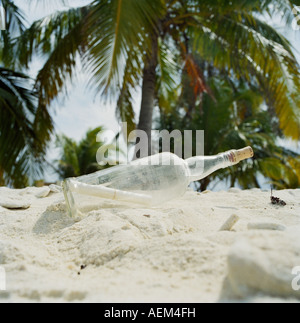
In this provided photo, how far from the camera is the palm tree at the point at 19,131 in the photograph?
4.91 m

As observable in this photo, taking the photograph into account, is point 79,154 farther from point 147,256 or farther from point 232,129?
point 147,256

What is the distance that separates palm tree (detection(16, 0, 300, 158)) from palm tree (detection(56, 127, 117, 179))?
4.63 m

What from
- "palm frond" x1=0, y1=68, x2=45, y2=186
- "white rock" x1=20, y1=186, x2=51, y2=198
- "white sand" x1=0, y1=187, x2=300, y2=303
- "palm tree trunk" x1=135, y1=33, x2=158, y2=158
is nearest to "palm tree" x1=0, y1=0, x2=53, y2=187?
"palm frond" x1=0, y1=68, x2=45, y2=186

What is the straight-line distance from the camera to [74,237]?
107cm

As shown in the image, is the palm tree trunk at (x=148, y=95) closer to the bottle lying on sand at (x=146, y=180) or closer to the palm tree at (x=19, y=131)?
the palm tree at (x=19, y=131)

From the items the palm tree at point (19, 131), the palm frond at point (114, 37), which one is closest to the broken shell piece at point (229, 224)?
the palm frond at point (114, 37)

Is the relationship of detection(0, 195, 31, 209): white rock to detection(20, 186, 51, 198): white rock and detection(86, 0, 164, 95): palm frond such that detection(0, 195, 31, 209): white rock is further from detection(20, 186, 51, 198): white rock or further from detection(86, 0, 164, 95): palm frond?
detection(86, 0, 164, 95): palm frond

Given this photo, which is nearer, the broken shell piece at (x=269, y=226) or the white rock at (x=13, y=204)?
the broken shell piece at (x=269, y=226)

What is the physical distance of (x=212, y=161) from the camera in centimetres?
152

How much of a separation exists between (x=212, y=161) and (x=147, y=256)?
81cm

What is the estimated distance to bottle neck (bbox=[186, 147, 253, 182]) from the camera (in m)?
1.47

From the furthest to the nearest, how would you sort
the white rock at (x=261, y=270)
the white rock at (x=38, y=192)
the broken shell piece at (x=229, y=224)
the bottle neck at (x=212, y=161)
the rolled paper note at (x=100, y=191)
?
the white rock at (x=38, y=192) → the bottle neck at (x=212, y=161) → the rolled paper note at (x=100, y=191) → the broken shell piece at (x=229, y=224) → the white rock at (x=261, y=270)

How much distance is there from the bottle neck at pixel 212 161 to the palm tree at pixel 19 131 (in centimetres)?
388

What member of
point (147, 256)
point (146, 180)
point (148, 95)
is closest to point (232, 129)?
point (148, 95)
